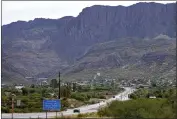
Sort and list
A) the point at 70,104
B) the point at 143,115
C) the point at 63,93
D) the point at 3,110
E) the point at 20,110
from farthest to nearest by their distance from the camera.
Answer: the point at 63,93 < the point at 70,104 < the point at 20,110 < the point at 3,110 < the point at 143,115

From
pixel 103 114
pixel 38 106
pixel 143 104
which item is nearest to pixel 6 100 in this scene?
pixel 38 106

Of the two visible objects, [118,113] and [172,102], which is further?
[172,102]

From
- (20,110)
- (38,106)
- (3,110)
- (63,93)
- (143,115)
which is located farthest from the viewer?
(63,93)

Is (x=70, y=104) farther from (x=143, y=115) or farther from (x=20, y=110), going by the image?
(x=143, y=115)

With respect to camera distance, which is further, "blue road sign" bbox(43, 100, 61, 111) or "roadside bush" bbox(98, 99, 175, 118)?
"blue road sign" bbox(43, 100, 61, 111)

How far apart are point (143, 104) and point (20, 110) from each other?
26065 mm

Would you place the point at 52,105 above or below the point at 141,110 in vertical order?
above

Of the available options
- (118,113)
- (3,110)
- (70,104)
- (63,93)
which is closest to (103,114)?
(118,113)

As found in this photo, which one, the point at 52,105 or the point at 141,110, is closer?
→ the point at 141,110

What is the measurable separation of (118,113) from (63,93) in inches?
2000

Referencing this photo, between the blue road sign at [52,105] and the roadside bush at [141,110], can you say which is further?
the blue road sign at [52,105]

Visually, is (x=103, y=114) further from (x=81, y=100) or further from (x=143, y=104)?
(x=81, y=100)

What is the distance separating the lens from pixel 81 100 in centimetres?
9356

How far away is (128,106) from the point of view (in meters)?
42.6
